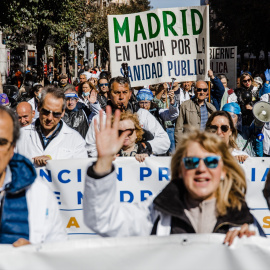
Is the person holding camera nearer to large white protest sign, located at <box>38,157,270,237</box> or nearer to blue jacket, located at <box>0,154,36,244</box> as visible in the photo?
large white protest sign, located at <box>38,157,270,237</box>

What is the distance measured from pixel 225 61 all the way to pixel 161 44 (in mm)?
5370

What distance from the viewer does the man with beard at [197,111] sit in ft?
24.8

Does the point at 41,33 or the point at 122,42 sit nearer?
the point at 122,42

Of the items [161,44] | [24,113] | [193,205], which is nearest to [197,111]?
[161,44]

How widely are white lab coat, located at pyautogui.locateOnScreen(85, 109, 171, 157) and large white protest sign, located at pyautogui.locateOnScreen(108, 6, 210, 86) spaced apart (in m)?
1.91

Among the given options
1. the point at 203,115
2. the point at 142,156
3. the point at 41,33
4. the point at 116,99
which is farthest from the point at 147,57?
the point at 41,33

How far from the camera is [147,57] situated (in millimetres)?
7930

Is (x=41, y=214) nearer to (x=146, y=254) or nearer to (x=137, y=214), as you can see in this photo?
(x=137, y=214)

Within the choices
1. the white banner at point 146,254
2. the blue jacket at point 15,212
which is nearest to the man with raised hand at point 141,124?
the blue jacket at point 15,212

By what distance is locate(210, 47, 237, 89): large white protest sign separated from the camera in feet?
42.0

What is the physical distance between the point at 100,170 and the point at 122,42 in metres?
5.76

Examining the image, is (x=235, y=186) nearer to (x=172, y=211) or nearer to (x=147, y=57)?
(x=172, y=211)

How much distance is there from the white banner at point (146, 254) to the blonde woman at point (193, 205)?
74 mm

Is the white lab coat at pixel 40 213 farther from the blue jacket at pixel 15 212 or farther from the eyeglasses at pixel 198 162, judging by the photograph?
the eyeglasses at pixel 198 162
